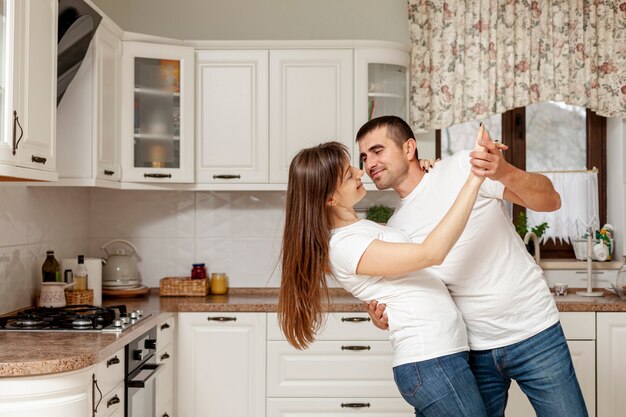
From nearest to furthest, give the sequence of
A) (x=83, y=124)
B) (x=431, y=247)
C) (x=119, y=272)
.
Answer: (x=431, y=247), (x=83, y=124), (x=119, y=272)

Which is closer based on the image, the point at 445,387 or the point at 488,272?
the point at 445,387

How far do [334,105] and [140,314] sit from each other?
1.55m

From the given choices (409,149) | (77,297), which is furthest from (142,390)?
(409,149)

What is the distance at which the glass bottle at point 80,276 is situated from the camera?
3498mm

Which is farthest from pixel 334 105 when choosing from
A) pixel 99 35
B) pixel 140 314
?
pixel 140 314

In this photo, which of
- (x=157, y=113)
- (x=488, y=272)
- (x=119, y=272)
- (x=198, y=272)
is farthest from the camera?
(x=198, y=272)

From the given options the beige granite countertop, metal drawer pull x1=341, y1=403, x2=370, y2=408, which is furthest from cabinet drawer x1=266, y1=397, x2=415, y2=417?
the beige granite countertop

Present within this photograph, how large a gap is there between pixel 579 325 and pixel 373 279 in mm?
1990

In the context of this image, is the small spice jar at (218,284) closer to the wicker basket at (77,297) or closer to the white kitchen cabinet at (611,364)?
the wicker basket at (77,297)

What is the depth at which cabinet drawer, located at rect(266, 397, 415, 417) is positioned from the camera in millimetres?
3588

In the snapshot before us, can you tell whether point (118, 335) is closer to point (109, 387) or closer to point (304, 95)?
point (109, 387)

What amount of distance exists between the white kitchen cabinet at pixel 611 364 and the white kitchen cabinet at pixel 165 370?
7.01ft

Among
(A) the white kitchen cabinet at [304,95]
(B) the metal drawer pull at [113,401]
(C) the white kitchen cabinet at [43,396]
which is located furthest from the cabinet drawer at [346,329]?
(C) the white kitchen cabinet at [43,396]

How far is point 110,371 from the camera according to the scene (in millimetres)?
2576
